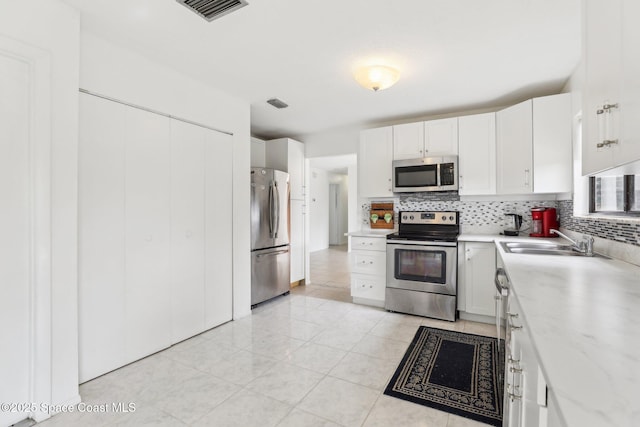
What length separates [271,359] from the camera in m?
2.50

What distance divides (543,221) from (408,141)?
1.69m

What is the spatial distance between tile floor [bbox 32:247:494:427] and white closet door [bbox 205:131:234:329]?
0.24 meters

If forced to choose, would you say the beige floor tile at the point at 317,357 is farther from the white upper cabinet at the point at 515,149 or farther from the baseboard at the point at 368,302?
the white upper cabinet at the point at 515,149

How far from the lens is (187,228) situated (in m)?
2.87

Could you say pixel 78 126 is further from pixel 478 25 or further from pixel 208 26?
pixel 478 25

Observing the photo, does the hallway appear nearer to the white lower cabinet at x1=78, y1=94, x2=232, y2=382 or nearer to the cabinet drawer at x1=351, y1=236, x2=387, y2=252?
the cabinet drawer at x1=351, y1=236, x2=387, y2=252

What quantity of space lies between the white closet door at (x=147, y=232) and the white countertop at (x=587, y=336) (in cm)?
258

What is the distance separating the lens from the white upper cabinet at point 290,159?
15.1 feet

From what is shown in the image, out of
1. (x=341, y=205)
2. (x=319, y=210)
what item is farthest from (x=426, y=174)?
(x=341, y=205)

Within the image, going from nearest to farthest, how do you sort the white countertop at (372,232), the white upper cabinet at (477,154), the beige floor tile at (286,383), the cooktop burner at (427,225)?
the beige floor tile at (286,383), the white upper cabinet at (477,154), the cooktop burner at (427,225), the white countertop at (372,232)

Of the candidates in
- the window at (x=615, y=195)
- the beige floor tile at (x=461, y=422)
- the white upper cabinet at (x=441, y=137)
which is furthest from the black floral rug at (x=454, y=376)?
the white upper cabinet at (x=441, y=137)

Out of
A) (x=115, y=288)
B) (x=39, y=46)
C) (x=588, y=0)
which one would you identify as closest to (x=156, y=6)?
(x=39, y=46)

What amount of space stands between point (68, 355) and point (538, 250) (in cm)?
338

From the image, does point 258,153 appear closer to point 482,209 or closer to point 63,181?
point 63,181
